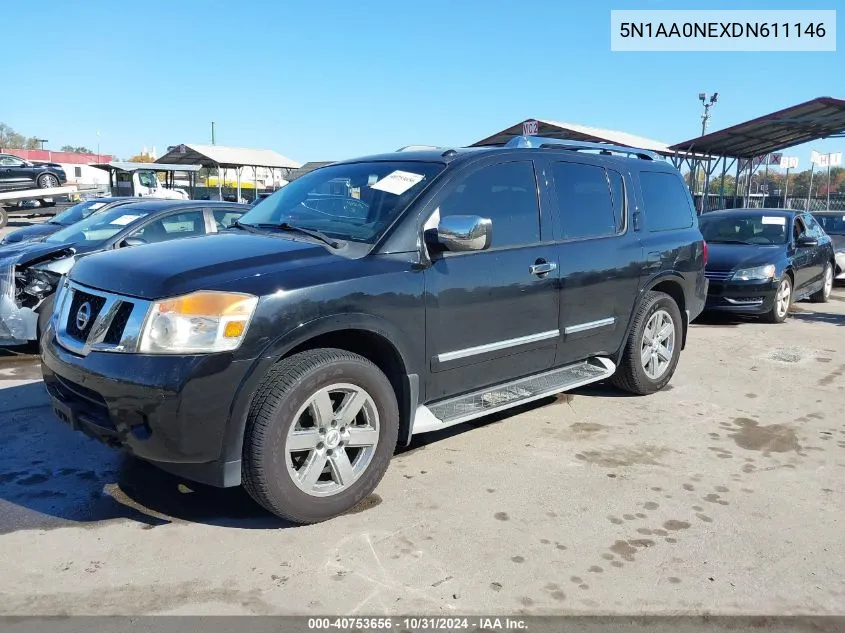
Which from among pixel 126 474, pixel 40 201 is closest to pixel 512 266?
pixel 126 474

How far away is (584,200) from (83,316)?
329cm

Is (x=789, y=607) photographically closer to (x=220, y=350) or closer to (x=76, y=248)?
(x=220, y=350)

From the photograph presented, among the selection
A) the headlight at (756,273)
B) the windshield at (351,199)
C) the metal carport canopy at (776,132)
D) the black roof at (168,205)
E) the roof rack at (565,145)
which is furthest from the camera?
the metal carport canopy at (776,132)

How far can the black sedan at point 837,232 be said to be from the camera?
1334 centimetres

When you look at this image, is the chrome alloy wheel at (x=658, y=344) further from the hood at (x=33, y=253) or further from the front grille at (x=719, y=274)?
the hood at (x=33, y=253)

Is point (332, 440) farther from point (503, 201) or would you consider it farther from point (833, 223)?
point (833, 223)

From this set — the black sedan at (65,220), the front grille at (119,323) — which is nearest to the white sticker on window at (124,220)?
the black sedan at (65,220)

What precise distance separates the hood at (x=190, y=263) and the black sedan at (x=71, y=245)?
2.87 meters

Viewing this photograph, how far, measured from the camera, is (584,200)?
195 inches

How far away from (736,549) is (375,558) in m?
1.70

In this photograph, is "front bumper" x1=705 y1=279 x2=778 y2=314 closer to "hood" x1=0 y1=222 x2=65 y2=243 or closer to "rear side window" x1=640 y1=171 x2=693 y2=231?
"rear side window" x1=640 y1=171 x2=693 y2=231

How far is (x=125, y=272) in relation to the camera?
132 inches

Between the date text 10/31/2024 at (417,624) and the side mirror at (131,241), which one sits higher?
the side mirror at (131,241)

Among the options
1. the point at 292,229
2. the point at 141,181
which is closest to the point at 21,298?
the point at 292,229
